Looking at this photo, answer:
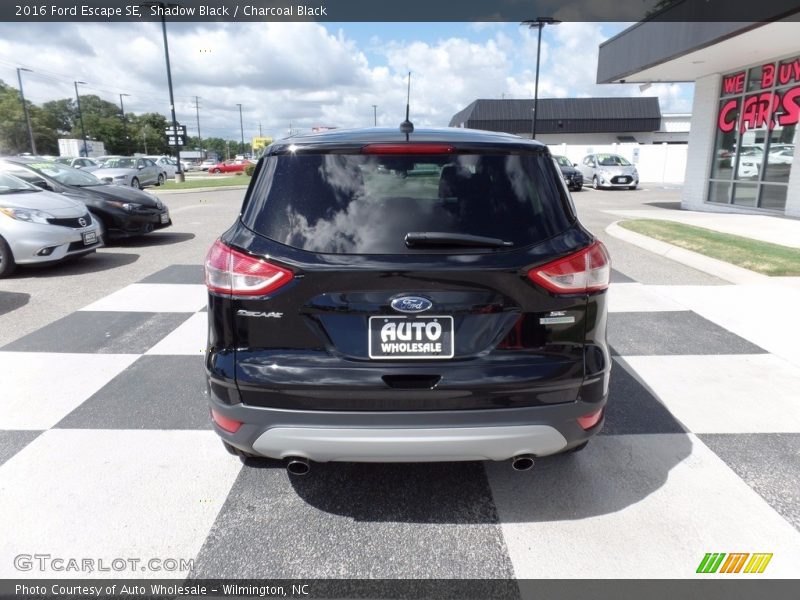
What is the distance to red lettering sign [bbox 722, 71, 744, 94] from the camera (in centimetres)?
1582

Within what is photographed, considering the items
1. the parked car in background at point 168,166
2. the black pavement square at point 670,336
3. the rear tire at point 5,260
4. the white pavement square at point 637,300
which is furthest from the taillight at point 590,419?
the parked car in background at point 168,166

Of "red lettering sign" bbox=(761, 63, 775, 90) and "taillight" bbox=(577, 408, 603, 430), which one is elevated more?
"red lettering sign" bbox=(761, 63, 775, 90)

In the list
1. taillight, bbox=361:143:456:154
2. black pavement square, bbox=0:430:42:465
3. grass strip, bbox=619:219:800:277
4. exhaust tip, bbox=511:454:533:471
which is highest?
taillight, bbox=361:143:456:154

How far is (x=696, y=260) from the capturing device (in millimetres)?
8438

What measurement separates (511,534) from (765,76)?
17.0 m

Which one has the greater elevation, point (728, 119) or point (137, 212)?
point (728, 119)

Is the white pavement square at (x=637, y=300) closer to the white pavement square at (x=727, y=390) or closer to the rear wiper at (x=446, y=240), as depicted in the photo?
the white pavement square at (x=727, y=390)

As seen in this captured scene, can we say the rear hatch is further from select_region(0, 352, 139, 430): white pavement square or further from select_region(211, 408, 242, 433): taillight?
select_region(0, 352, 139, 430): white pavement square

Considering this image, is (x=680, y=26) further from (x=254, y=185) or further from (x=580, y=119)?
(x=580, y=119)

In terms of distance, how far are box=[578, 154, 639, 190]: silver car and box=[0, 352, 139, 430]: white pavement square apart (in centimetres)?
2683

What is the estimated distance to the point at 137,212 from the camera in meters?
9.74

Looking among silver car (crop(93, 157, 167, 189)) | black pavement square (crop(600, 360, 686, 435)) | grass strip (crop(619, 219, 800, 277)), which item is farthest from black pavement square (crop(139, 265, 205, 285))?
silver car (crop(93, 157, 167, 189))

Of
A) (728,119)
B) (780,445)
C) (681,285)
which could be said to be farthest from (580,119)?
(780,445)

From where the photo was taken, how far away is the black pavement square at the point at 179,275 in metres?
7.41
